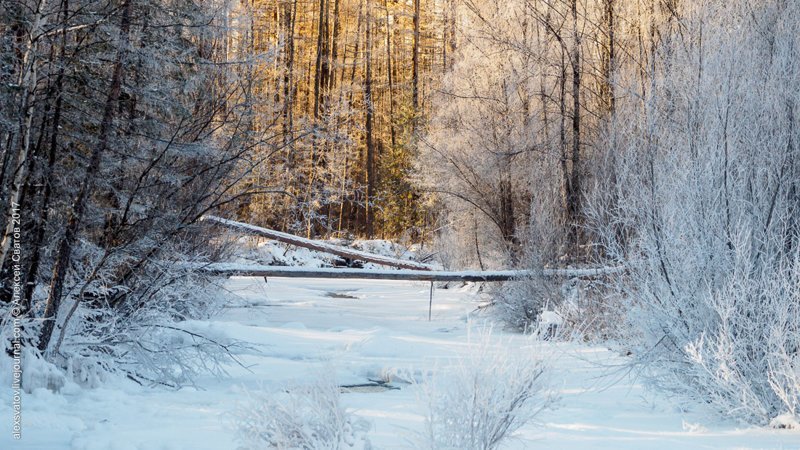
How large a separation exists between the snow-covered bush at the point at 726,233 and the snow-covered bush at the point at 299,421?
2.34 m

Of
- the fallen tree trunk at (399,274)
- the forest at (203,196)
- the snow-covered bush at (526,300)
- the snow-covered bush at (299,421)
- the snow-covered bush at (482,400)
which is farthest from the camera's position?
the snow-covered bush at (526,300)

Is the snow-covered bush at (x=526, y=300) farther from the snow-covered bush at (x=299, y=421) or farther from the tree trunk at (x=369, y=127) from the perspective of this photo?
the tree trunk at (x=369, y=127)

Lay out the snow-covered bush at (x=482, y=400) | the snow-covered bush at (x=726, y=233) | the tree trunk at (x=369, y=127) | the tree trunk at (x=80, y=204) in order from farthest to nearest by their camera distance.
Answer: the tree trunk at (x=369, y=127) < the tree trunk at (x=80, y=204) < the snow-covered bush at (x=726, y=233) < the snow-covered bush at (x=482, y=400)

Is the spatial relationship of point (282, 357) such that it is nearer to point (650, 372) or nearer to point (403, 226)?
point (650, 372)

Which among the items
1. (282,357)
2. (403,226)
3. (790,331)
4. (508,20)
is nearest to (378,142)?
(403,226)

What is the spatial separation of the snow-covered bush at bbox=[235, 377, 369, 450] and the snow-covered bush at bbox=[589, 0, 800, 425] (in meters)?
2.34

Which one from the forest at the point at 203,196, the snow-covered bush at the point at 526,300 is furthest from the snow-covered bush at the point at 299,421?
the snow-covered bush at the point at 526,300

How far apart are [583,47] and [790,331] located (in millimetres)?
11580

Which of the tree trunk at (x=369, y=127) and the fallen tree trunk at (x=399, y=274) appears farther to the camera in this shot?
the tree trunk at (x=369, y=127)

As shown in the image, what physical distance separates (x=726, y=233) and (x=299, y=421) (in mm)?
3307

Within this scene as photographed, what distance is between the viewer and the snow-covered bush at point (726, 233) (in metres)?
4.86

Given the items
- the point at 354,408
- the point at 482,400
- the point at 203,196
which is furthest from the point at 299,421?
the point at 203,196

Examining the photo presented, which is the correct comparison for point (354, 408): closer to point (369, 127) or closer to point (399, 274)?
point (399, 274)

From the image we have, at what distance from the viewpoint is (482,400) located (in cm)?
350
